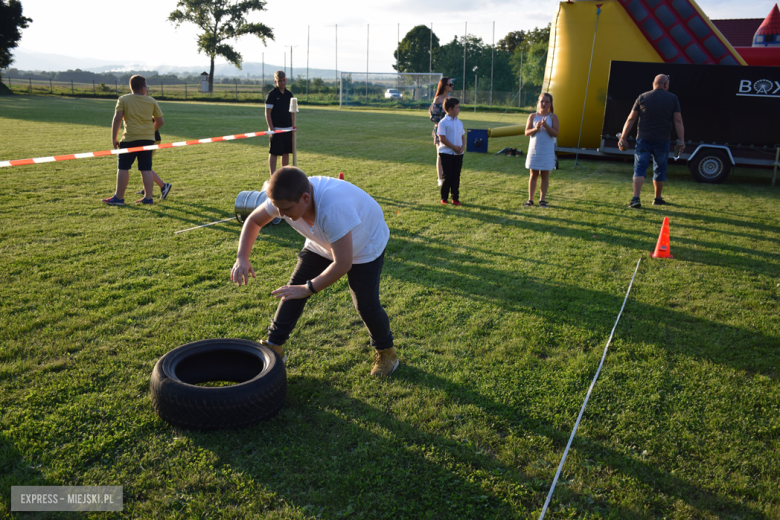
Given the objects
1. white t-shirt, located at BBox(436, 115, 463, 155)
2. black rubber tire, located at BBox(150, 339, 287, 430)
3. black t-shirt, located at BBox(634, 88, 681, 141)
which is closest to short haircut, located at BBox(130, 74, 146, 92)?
white t-shirt, located at BBox(436, 115, 463, 155)

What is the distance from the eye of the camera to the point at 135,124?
313 inches

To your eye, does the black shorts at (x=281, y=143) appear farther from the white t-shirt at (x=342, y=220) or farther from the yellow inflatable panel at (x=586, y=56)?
the yellow inflatable panel at (x=586, y=56)

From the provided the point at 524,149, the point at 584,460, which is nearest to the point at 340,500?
the point at 584,460

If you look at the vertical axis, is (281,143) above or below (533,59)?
below

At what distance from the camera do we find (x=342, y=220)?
2730 mm

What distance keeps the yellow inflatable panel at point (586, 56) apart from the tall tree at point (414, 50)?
5803cm

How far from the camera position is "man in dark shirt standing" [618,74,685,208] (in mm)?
8422

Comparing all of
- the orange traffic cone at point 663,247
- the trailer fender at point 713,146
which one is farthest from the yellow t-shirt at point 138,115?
the trailer fender at point 713,146

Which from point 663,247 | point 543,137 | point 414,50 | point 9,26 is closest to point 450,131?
point 543,137

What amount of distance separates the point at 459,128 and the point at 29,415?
7153 millimetres

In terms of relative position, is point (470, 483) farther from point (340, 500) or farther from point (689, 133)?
point (689, 133)

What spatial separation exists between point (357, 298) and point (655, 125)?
7455mm

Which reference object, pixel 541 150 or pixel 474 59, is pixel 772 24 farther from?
pixel 474 59

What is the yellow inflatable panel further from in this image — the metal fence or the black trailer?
the metal fence
